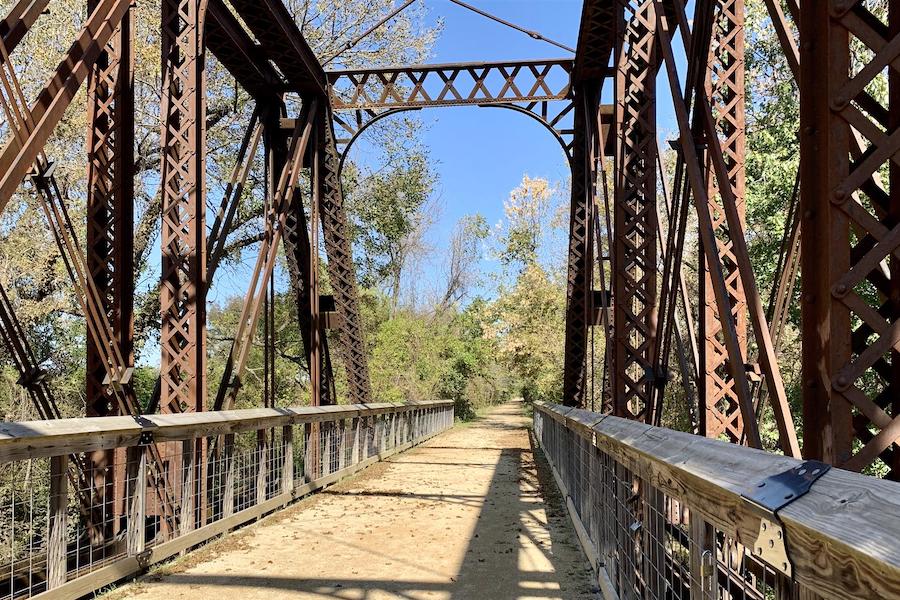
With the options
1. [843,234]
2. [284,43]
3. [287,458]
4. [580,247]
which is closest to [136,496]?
[287,458]

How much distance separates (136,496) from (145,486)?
85mm

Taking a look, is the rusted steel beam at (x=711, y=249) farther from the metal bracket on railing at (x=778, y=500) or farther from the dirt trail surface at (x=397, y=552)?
the metal bracket on railing at (x=778, y=500)

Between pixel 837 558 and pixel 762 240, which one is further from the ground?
pixel 762 240

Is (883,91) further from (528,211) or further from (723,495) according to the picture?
(528,211)

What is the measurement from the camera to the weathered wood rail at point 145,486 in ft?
13.7

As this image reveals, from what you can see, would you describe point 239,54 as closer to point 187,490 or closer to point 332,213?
point 332,213

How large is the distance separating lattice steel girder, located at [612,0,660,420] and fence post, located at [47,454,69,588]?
5.08m

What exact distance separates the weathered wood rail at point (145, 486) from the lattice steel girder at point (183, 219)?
72 centimetres

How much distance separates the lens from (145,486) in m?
5.14

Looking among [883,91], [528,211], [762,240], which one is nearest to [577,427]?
[883,91]

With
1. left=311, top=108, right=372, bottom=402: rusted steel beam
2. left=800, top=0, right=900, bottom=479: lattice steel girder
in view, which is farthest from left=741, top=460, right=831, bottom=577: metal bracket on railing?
left=311, top=108, right=372, bottom=402: rusted steel beam

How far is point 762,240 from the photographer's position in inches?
600

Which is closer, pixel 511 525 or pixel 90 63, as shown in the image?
pixel 90 63

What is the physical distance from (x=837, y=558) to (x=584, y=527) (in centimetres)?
493
